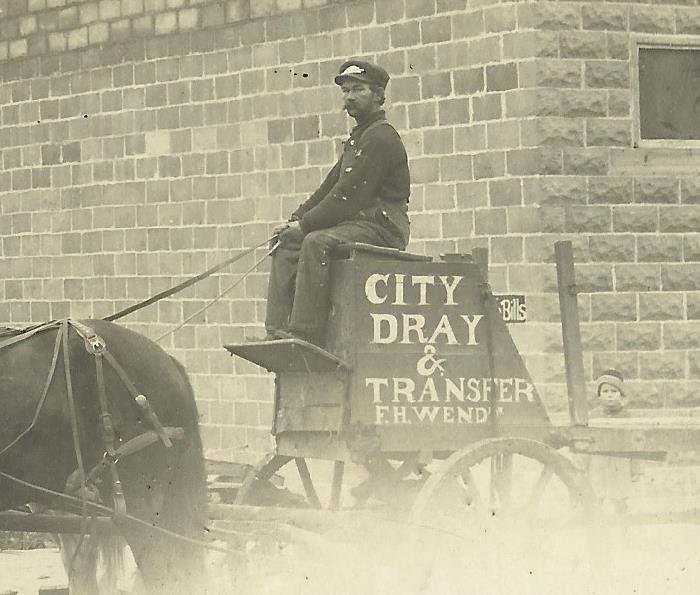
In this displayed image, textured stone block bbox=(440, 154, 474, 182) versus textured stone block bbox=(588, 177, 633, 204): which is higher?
textured stone block bbox=(440, 154, 474, 182)

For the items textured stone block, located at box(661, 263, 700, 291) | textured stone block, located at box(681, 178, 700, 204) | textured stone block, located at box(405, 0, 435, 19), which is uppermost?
textured stone block, located at box(405, 0, 435, 19)

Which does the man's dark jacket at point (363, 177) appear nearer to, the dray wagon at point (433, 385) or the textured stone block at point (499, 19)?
the dray wagon at point (433, 385)

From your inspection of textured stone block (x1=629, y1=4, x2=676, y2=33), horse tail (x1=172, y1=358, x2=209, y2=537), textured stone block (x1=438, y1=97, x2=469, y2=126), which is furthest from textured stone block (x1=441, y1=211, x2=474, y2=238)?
horse tail (x1=172, y1=358, x2=209, y2=537)

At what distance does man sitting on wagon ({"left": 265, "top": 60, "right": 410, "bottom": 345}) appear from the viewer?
23.0 ft

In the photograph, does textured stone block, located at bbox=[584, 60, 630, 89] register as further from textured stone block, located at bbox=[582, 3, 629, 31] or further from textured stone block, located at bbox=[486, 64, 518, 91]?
textured stone block, located at bbox=[486, 64, 518, 91]

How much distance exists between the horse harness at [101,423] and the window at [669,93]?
5.90m

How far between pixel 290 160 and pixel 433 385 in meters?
5.33

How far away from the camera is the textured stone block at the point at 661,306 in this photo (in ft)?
35.1

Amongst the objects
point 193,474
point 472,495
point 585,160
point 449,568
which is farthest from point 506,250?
point 193,474

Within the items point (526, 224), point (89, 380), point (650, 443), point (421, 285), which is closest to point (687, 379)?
point (526, 224)

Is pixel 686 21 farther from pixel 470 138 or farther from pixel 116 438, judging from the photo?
pixel 116 438

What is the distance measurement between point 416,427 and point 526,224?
402 cm

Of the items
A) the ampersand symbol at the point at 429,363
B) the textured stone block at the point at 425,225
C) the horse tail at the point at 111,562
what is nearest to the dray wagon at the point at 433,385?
the ampersand symbol at the point at 429,363

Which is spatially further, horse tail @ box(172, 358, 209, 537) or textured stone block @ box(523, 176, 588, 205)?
textured stone block @ box(523, 176, 588, 205)
